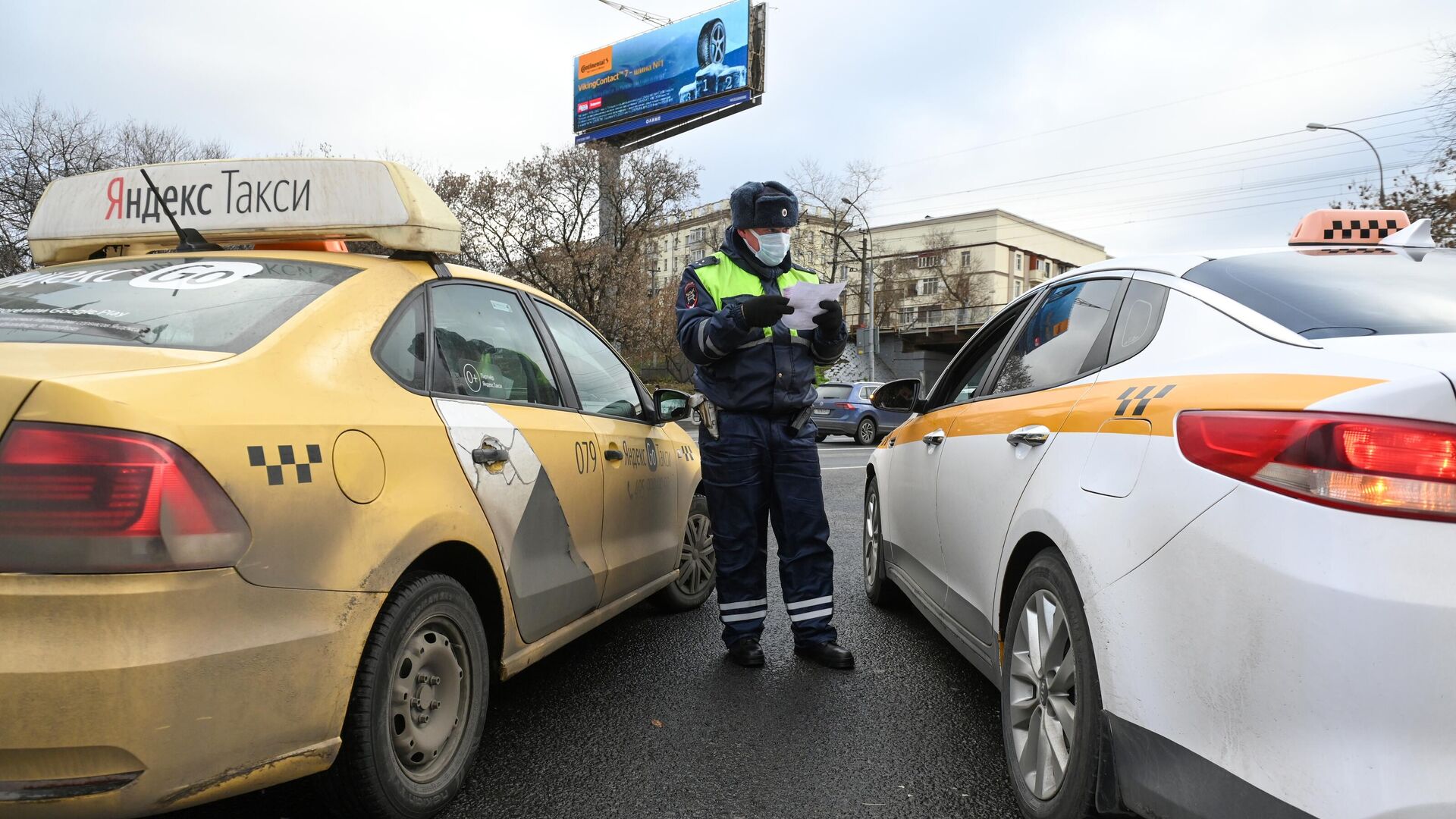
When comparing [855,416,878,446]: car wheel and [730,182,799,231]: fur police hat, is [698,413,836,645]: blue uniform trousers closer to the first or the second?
[730,182,799,231]: fur police hat

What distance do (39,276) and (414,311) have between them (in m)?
0.99

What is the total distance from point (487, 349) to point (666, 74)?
Result: 4343 cm

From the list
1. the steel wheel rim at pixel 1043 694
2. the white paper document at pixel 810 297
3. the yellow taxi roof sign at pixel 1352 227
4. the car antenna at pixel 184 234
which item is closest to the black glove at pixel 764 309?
the white paper document at pixel 810 297

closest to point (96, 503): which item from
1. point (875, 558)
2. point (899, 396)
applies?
point (899, 396)

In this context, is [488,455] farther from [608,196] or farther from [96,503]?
[608,196]

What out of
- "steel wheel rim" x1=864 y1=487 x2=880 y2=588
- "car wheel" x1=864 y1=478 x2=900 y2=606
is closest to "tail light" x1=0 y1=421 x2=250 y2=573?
"car wheel" x1=864 y1=478 x2=900 y2=606

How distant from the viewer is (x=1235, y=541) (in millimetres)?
1577

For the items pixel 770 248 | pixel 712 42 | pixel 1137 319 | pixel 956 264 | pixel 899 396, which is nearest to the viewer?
pixel 1137 319

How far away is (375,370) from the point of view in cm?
235

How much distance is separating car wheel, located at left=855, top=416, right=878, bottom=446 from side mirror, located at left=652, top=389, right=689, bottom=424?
54.2 feet

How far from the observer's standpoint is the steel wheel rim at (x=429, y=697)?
90.0 inches

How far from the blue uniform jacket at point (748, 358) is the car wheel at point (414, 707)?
1590mm

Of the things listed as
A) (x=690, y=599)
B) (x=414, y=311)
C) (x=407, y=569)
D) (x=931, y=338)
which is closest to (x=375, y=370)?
(x=414, y=311)

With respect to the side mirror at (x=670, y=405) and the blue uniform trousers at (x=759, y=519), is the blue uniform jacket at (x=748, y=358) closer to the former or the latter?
the blue uniform trousers at (x=759, y=519)
